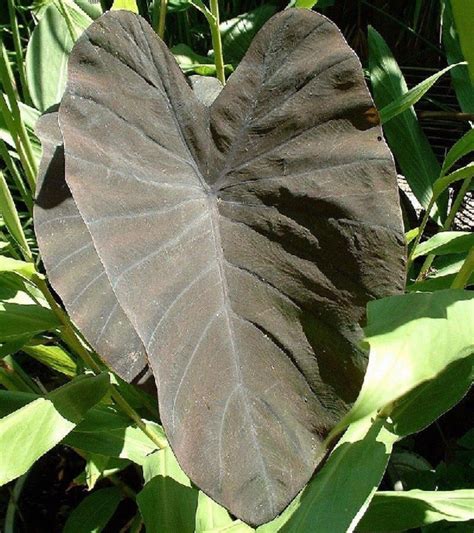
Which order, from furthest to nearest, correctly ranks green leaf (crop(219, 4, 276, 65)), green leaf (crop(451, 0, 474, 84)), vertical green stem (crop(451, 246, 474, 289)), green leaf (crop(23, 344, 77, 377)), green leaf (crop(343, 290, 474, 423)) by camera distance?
green leaf (crop(219, 4, 276, 65)), green leaf (crop(23, 344, 77, 377)), vertical green stem (crop(451, 246, 474, 289)), green leaf (crop(451, 0, 474, 84)), green leaf (crop(343, 290, 474, 423))

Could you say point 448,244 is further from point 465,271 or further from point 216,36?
point 216,36

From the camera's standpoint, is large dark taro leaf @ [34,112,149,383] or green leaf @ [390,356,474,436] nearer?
large dark taro leaf @ [34,112,149,383]

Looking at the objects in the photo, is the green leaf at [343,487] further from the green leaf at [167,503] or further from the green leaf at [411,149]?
the green leaf at [411,149]

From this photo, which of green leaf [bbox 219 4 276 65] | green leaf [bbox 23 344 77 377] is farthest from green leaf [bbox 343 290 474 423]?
green leaf [bbox 219 4 276 65]

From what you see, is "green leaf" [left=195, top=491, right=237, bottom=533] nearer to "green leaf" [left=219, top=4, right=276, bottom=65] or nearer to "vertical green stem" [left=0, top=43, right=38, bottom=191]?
"vertical green stem" [left=0, top=43, right=38, bottom=191]

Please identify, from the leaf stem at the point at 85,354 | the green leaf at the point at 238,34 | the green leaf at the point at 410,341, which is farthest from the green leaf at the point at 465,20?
the green leaf at the point at 238,34

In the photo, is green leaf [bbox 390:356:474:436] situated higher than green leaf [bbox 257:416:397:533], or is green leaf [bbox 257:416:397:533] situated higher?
green leaf [bbox 257:416:397:533]
